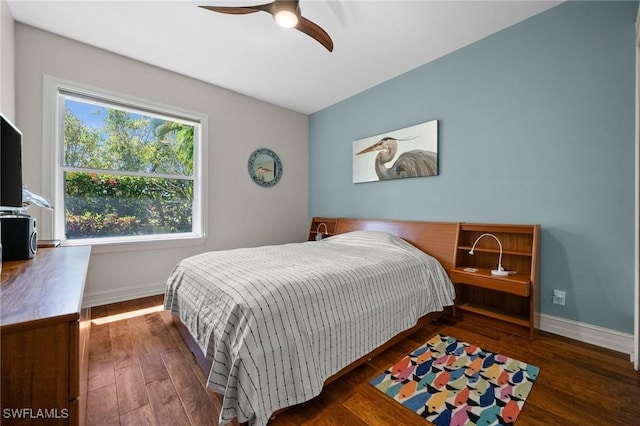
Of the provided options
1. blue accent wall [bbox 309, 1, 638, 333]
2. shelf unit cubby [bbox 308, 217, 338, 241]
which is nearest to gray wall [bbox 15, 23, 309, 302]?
shelf unit cubby [bbox 308, 217, 338, 241]

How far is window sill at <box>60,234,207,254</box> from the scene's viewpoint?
9.04ft

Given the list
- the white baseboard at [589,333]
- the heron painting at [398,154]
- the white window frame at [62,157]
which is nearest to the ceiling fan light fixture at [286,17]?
the heron painting at [398,154]

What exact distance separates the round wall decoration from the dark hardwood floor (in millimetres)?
2410

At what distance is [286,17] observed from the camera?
5.78ft

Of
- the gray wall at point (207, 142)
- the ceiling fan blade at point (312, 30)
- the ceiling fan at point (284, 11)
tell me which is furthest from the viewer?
the gray wall at point (207, 142)

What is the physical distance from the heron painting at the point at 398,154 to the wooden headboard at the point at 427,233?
597 millimetres

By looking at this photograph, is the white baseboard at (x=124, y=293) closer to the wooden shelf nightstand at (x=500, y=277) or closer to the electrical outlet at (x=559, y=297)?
the wooden shelf nightstand at (x=500, y=277)

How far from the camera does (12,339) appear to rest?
2.14ft

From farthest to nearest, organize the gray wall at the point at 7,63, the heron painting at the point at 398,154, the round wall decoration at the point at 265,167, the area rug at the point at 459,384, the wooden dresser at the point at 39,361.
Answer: the round wall decoration at the point at 265,167 < the heron painting at the point at 398,154 < the gray wall at the point at 7,63 < the area rug at the point at 459,384 < the wooden dresser at the point at 39,361

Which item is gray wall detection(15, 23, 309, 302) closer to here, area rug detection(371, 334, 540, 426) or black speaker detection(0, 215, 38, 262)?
black speaker detection(0, 215, 38, 262)

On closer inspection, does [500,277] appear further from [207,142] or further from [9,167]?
[207,142]

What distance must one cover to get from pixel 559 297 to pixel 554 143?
4.29ft

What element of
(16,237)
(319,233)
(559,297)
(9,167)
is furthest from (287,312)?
(319,233)

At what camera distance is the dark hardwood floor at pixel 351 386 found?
132cm
